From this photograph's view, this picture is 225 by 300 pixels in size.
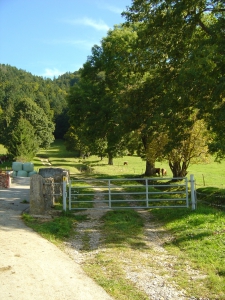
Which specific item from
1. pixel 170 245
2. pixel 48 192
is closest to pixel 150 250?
pixel 170 245

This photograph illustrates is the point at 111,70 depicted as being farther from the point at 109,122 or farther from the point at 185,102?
the point at 185,102

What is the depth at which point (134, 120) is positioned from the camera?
18.9 meters

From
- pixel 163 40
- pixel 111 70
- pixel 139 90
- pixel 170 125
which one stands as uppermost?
pixel 111 70

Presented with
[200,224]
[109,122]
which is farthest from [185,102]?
[109,122]

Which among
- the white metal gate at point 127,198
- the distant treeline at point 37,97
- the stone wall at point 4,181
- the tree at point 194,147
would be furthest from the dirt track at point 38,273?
the distant treeline at point 37,97

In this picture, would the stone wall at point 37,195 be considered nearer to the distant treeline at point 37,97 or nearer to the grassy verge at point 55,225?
the grassy verge at point 55,225

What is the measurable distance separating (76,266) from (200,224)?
5.30 m

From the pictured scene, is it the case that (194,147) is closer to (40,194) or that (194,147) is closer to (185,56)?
(185,56)

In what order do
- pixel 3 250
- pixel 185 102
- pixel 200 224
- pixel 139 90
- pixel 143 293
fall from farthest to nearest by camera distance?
pixel 139 90 < pixel 185 102 < pixel 200 224 < pixel 3 250 < pixel 143 293

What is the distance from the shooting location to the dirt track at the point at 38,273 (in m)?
5.82

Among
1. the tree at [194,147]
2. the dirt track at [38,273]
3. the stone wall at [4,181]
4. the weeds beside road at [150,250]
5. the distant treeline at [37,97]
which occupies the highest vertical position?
the distant treeline at [37,97]

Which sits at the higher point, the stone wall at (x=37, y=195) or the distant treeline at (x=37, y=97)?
the distant treeline at (x=37, y=97)

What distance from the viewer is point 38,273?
6.80 meters

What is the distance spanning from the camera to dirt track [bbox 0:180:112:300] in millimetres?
5820
